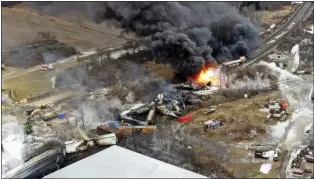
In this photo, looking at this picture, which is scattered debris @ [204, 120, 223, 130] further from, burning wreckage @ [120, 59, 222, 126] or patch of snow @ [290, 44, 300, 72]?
patch of snow @ [290, 44, 300, 72]

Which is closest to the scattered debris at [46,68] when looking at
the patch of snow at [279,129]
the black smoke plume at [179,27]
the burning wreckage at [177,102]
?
the black smoke plume at [179,27]

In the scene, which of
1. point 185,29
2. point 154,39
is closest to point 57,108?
point 154,39

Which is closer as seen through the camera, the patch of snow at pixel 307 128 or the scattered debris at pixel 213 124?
the patch of snow at pixel 307 128

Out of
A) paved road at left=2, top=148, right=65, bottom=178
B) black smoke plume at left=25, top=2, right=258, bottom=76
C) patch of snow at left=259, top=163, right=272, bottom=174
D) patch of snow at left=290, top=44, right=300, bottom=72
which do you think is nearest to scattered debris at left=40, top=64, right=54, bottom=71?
black smoke plume at left=25, top=2, right=258, bottom=76

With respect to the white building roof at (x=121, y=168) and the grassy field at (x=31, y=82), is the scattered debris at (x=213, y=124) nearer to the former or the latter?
the white building roof at (x=121, y=168)

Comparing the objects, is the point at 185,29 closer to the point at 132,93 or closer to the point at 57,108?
the point at 132,93
